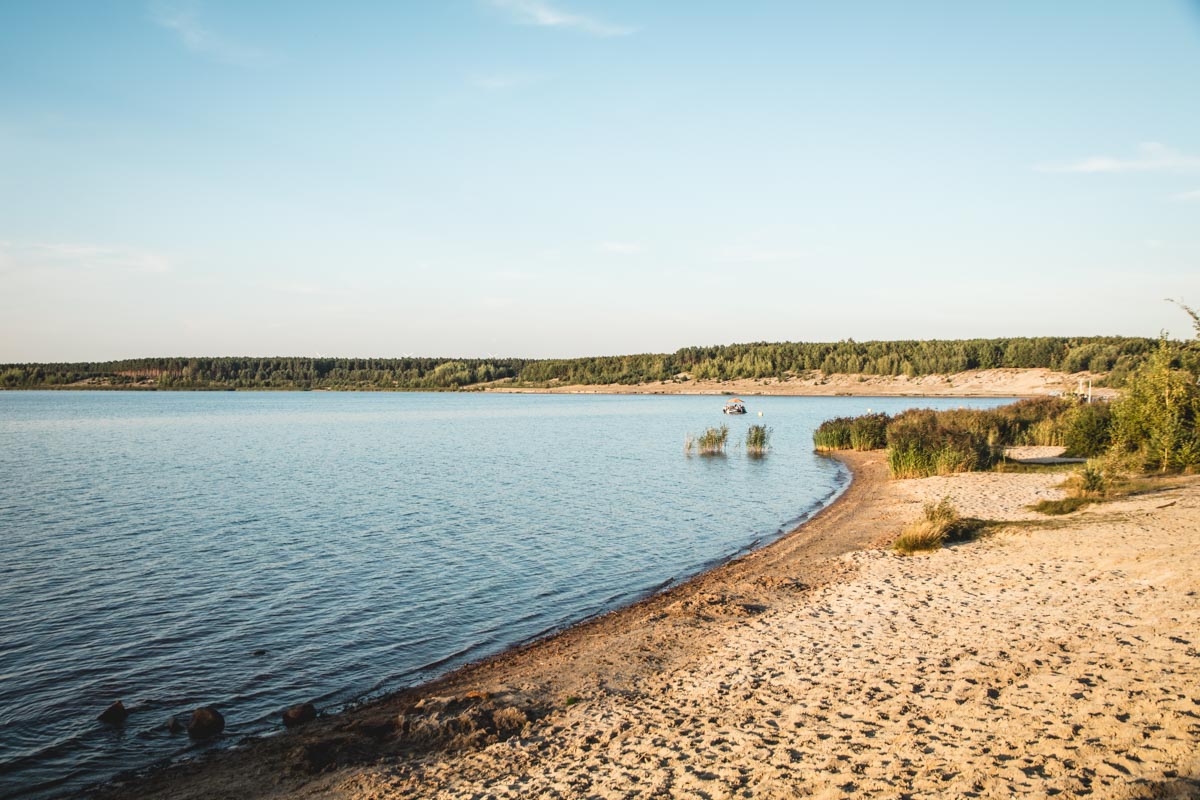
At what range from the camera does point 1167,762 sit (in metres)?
6.23

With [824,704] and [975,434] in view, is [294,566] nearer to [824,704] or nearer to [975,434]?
[824,704]

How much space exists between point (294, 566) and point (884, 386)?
14829 cm

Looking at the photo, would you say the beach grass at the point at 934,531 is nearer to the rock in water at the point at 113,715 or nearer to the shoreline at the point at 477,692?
the shoreline at the point at 477,692

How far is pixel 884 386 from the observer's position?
151m

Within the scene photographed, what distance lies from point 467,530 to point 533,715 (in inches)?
553

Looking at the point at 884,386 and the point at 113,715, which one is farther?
the point at 884,386

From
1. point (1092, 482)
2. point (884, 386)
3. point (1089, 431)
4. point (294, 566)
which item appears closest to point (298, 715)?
point (294, 566)

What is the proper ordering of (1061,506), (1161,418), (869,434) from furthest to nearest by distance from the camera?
(869,434)
(1161,418)
(1061,506)

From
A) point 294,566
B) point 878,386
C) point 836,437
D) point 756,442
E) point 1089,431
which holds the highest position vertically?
point 1089,431

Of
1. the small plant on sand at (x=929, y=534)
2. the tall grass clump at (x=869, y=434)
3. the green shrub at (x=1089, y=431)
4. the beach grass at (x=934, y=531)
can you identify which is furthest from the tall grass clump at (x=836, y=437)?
the small plant on sand at (x=929, y=534)

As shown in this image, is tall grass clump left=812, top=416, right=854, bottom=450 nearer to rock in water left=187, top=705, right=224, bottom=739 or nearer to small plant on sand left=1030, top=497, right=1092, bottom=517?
→ small plant on sand left=1030, top=497, right=1092, bottom=517

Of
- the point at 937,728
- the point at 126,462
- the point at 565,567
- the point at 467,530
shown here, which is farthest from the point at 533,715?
the point at 126,462

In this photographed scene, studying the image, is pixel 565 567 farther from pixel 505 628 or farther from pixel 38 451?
pixel 38 451

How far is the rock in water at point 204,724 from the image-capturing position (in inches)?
380
